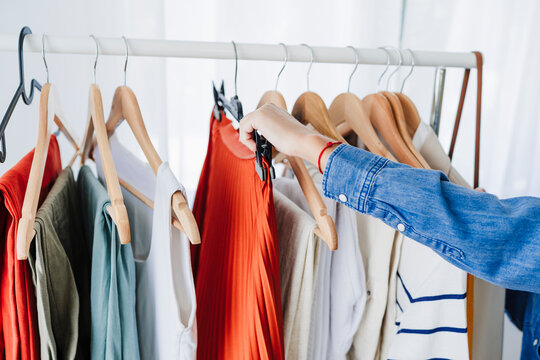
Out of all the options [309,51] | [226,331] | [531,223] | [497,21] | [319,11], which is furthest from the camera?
[319,11]

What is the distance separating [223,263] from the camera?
23.2 inches

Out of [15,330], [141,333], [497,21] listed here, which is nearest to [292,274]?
[141,333]

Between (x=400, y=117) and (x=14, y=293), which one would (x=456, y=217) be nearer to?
(x=400, y=117)

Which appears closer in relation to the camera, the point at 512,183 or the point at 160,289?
the point at 160,289

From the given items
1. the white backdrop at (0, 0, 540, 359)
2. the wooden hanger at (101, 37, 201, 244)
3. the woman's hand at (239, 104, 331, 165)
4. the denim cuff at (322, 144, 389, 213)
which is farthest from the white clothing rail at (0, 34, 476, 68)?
the white backdrop at (0, 0, 540, 359)

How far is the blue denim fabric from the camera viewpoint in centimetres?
42

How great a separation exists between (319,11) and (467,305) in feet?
3.51

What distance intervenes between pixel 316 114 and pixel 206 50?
20 cm

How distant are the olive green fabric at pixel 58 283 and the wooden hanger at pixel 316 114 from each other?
1.32ft

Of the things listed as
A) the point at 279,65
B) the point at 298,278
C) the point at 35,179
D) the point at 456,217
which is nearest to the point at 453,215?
the point at 456,217

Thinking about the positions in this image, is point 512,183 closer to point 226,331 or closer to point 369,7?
point 369,7

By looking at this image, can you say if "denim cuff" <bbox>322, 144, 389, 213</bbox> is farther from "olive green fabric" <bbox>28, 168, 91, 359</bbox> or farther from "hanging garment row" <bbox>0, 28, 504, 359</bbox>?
"olive green fabric" <bbox>28, 168, 91, 359</bbox>

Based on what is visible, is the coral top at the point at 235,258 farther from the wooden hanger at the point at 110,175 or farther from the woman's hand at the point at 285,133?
the wooden hanger at the point at 110,175

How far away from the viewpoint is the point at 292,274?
59cm
